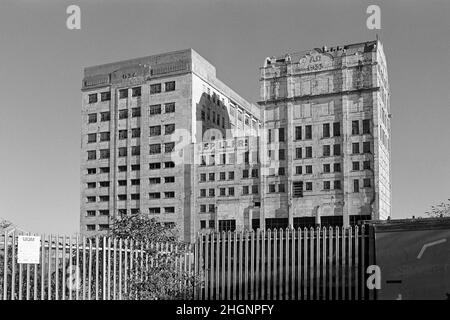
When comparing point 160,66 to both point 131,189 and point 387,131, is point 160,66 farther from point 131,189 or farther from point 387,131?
point 387,131

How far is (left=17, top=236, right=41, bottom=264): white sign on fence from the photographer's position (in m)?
13.2

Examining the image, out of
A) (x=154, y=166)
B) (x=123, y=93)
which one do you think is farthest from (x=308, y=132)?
(x=123, y=93)

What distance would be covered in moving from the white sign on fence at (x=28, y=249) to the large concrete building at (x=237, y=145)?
68.2 meters

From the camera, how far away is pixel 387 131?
293 ft

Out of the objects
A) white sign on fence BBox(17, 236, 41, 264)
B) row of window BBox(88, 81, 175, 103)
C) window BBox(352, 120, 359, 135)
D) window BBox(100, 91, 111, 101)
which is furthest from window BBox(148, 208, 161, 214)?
white sign on fence BBox(17, 236, 41, 264)

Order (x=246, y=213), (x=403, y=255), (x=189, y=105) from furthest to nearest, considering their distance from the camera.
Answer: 1. (x=189, y=105)
2. (x=246, y=213)
3. (x=403, y=255)

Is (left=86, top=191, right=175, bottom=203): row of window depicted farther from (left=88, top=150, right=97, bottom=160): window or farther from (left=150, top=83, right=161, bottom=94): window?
(left=150, top=83, right=161, bottom=94): window

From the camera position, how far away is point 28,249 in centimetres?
1329

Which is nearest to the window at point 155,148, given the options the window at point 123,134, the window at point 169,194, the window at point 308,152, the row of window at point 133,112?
the row of window at point 133,112

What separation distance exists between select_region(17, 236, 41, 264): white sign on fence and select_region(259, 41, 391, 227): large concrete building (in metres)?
68.4

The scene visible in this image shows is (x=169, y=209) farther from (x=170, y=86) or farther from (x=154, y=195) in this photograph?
(x=170, y=86)

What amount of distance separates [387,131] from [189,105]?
27.6m

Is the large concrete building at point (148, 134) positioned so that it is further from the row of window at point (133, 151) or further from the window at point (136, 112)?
the window at point (136, 112)
